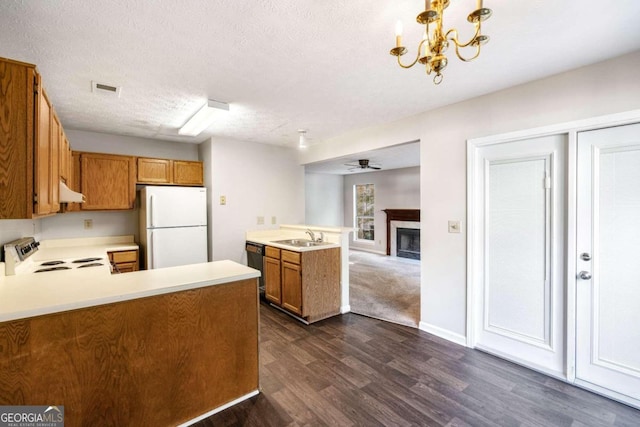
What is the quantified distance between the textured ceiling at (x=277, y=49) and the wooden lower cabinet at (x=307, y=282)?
1.74 metres

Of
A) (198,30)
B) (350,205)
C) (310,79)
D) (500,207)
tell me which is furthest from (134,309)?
(350,205)

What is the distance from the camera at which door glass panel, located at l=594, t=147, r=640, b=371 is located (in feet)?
6.53

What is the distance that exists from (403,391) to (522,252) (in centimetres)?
157

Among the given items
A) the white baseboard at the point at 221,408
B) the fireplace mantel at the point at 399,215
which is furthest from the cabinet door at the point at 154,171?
the fireplace mantel at the point at 399,215

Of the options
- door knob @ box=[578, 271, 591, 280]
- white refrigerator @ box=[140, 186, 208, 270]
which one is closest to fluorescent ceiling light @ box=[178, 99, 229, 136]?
white refrigerator @ box=[140, 186, 208, 270]

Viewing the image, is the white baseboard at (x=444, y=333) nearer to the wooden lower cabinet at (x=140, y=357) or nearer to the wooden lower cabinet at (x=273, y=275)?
the wooden lower cabinet at (x=273, y=275)

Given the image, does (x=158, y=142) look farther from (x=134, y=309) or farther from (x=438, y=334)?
(x=438, y=334)

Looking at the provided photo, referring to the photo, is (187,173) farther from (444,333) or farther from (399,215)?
(399,215)

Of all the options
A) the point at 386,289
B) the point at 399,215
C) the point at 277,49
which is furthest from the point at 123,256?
the point at 399,215

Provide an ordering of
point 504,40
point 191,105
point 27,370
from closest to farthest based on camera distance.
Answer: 1. point 27,370
2. point 504,40
3. point 191,105

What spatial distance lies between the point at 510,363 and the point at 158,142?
5145 millimetres

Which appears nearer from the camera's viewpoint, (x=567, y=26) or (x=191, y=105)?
(x=567, y=26)

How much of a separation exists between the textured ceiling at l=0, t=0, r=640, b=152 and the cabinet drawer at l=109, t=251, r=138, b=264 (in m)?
1.72

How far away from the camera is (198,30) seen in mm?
1676
